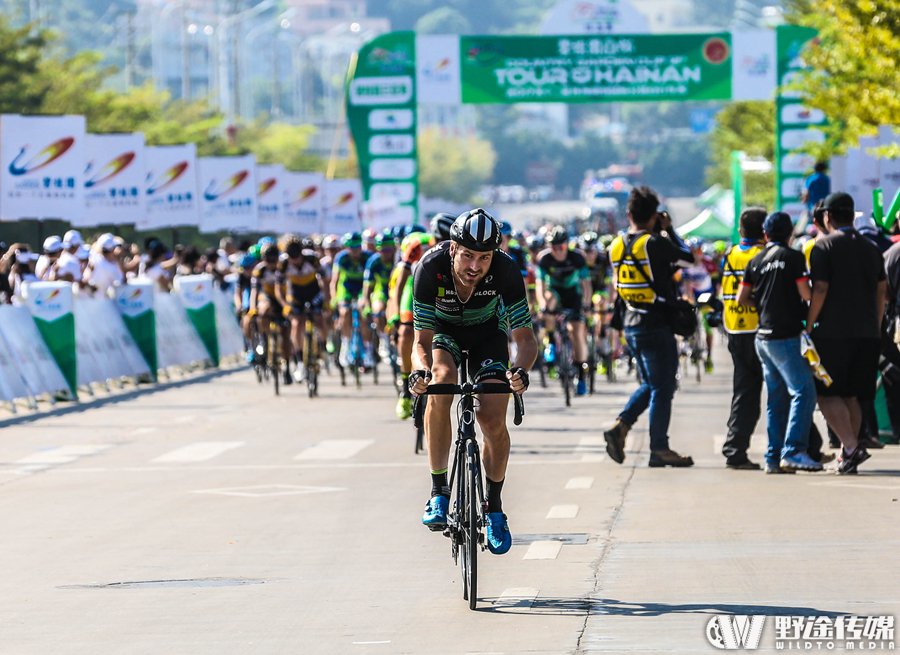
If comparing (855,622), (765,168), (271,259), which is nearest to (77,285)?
(271,259)

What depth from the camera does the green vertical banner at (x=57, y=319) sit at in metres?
19.2

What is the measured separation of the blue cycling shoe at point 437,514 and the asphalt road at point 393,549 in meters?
0.34

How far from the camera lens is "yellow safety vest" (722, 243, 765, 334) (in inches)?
494

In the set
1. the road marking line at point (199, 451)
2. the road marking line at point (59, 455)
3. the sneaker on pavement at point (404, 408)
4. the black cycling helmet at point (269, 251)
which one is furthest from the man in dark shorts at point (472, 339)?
the black cycling helmet at point (269, 251)

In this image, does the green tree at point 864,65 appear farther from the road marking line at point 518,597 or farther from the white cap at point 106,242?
the road marking line at point 518,597

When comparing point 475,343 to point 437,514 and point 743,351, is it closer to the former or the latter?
point 437,514

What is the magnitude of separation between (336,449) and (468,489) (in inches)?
281

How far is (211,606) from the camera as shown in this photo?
775 centimetres

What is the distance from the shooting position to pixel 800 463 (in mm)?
12062

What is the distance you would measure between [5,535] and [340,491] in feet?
8.13

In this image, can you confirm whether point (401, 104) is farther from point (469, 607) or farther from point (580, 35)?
point (469, 607)

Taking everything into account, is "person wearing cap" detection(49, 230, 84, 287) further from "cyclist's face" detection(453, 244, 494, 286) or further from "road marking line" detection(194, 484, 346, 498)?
"cyclist's face" detection(453, 244, 494, 286)

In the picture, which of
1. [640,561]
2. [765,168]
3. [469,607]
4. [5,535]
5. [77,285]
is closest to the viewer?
[469,607]

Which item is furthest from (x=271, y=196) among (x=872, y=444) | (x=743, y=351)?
(x=743, y=351)
